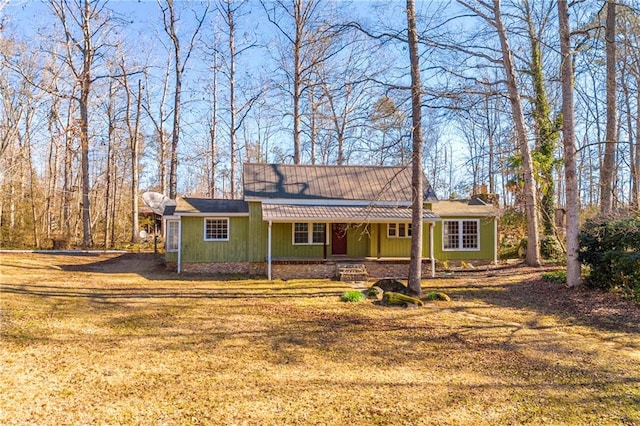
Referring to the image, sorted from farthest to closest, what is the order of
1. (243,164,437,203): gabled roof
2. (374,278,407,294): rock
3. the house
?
(243,164,437,203): gabled roof, the house, (374,278,407,294): rock

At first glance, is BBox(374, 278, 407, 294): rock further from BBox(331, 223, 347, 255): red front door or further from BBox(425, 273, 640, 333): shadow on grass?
BBox(331, 223, 347, 255): red front door

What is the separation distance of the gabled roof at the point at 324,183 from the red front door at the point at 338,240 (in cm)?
125

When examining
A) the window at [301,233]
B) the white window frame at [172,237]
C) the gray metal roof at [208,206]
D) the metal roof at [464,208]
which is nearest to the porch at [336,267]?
the window at [301,233]

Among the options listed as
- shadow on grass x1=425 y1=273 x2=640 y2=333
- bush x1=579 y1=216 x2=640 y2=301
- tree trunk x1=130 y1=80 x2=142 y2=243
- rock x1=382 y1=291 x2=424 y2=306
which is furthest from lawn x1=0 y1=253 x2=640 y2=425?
tree trunk x1=130 y1=80 x2=142 y2=243

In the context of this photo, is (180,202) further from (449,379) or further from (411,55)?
(449,379)

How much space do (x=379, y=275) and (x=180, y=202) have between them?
9095mm

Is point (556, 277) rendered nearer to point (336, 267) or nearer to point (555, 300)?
point (555, 300)

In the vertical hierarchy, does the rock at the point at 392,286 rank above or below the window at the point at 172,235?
below

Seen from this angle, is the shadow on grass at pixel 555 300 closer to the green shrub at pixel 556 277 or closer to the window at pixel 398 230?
the green shrub at pixel 556 277

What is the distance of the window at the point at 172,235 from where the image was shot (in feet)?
55.8

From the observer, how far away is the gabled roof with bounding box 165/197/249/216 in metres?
15.8

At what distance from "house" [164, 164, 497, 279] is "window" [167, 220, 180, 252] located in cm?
4

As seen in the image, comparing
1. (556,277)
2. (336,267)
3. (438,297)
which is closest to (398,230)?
(336,267)

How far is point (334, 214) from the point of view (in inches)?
604
